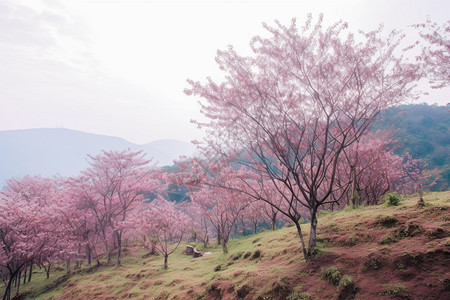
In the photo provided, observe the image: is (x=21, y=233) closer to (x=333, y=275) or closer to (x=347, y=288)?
(x=333, y=275)

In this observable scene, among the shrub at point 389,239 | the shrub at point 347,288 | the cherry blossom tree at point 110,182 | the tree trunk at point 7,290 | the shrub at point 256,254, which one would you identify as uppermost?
the cherry blossom tree at point 110,182

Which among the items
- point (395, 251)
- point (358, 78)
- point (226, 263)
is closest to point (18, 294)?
point (226, 263)

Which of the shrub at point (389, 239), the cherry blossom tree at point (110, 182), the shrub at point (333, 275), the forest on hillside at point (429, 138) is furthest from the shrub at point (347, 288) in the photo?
the forest on hillside at point (429, 138)

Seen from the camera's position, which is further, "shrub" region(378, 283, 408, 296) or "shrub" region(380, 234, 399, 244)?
"shrub" region(380, 234, 399, 244)

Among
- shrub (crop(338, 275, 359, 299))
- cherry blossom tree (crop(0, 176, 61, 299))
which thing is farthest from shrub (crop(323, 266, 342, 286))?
cherry blossom tree (crop(0, 176, 61, 299))

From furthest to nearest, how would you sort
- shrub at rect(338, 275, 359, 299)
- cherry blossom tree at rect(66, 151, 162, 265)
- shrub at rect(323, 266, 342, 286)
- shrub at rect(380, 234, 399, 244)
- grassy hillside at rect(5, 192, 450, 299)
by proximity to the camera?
1. cherry blossom tree at rect(66, 151, 162, 265)
2. shrub at rect(380, 234, 399, 244)
3. shrub at rect(323, 266, 342, 286)
4. shrub at rect(338, 275, 359, 299)
5. grassy hillside at rect(5, 192, 450, 299)

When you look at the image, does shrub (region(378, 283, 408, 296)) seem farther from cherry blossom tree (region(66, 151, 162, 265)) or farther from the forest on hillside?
the forest on hillside

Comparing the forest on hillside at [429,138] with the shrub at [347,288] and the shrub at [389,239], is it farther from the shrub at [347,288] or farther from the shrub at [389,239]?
the shrub at [347,288]

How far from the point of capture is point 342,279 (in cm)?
735

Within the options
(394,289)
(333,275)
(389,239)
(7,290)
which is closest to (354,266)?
(333,275)

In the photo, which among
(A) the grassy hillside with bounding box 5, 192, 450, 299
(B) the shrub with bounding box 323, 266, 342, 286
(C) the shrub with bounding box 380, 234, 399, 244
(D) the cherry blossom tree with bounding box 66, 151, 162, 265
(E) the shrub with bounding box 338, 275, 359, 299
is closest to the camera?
(A) the grassy hillside with bounding box 5, 192, 450, 299

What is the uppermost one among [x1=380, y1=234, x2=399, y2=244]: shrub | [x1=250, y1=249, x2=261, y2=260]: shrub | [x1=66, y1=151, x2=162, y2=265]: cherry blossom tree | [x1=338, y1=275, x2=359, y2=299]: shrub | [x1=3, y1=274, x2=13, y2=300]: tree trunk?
[x1=66, y1=151, x2=162, y2=265]: cherry blossom tree

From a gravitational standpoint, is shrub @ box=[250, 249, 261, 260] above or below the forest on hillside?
below

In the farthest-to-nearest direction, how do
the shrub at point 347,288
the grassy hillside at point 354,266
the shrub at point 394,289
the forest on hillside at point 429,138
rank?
the forest on hillside at point 429,138 < the shrub at point 347,288 < the grassy hillside at point 354,266 < the shrub at point 394,289
